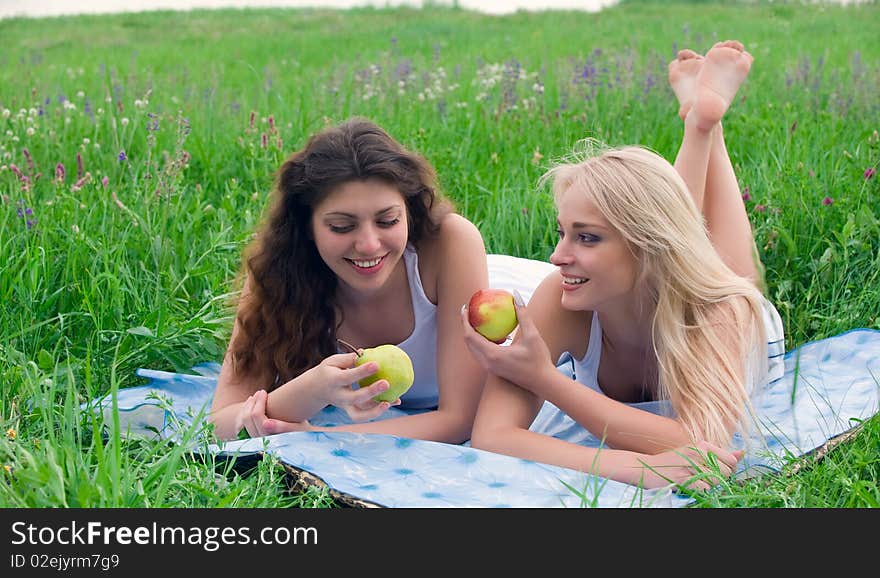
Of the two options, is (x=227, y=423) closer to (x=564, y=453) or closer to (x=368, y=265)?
(x=368, y=265)

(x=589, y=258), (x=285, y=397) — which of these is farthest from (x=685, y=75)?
(x=285, y=397)

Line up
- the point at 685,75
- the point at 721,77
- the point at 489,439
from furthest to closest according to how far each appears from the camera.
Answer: the point at 685,75
the point at 721,77
the point at 489,439

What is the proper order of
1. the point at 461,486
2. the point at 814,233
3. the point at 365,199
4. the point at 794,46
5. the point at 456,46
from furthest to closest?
the point at 456,46 → the point at 794,46 → the point at 814,233 → the point at 365,199 → the point at 461,486

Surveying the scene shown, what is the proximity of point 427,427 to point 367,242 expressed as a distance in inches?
23.6

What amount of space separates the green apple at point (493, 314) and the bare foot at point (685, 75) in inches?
61.3

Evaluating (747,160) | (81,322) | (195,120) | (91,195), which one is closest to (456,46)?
(195,120)

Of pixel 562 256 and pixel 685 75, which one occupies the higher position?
pixel 685 75

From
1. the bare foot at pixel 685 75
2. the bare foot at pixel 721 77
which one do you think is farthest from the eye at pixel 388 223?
the bare foot at pixel 685 75

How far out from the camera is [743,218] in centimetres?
395

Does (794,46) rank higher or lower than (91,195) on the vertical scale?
higher

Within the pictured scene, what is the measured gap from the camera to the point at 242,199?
16.9 ft

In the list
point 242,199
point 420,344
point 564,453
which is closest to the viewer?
point 564,453

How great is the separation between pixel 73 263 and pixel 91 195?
64 centimetres

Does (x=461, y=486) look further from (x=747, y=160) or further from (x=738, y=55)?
(x=747, y=160)
